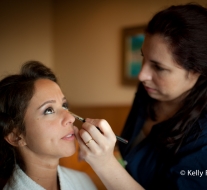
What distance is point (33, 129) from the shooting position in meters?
0.90

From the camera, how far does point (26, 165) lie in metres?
0.98

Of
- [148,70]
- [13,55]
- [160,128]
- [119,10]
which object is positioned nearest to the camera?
[148,70]

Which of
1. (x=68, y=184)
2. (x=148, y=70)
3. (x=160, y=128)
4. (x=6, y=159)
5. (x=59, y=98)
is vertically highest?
(x=148, y=70)

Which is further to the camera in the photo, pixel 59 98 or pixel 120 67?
pixel 120 67

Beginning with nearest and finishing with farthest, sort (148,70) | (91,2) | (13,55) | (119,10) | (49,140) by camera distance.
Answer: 1. (49,140)
2. (148,70)
3. (13,55)
4. (119,10)
5. (91,2)

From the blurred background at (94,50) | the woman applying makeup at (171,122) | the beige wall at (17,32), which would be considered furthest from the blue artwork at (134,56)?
the woman applying makeup at (171,122)

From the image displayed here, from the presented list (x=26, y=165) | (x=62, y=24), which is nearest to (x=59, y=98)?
(x=26, y=165)

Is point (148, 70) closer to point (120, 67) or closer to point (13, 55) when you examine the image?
point (13, 55)

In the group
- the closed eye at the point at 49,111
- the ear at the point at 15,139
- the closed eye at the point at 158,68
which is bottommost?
the ear at the point at 15,139

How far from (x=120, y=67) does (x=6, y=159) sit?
5.23 feet

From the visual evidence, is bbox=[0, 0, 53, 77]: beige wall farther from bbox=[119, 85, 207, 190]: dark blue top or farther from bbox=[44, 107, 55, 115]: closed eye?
bbox=[119, 85, 207, 190]: dark blue top

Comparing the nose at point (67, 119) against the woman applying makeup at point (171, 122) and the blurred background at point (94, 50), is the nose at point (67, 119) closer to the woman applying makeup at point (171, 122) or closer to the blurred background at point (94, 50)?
the woman applying makeup at point (171, 122)

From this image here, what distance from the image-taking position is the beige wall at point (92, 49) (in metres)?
2.30

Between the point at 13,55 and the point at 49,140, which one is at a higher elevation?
the point at 13,55
